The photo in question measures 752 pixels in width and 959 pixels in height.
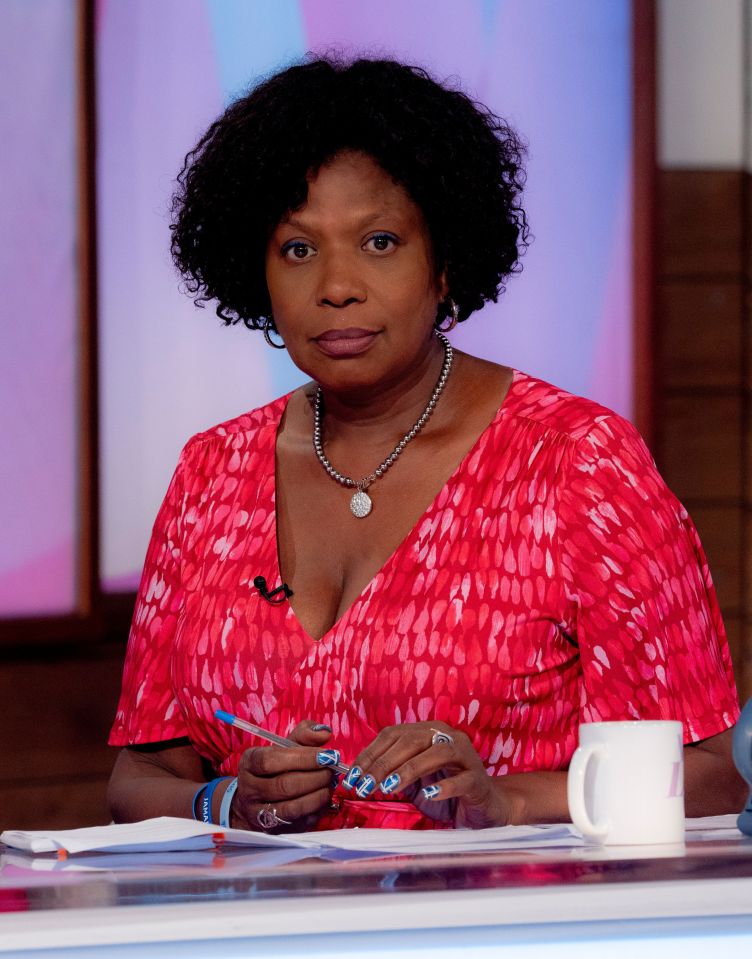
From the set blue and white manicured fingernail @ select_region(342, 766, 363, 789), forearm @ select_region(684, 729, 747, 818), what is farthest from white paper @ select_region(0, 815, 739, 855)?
forearm @ select_region(684, 729, 747, 818)

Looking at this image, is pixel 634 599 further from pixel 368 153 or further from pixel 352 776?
pixel 368 153

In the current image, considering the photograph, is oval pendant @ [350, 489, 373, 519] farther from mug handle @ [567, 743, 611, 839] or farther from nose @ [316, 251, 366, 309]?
mug handle @ [567, 743, 611, 839]

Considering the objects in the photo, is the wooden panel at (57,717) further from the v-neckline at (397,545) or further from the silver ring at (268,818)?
the silver ring at (268,818)

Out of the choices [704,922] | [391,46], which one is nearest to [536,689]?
[704,922]

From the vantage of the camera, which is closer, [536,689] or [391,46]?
[536,689]

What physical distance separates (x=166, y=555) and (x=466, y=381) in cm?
46

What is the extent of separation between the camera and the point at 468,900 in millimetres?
876

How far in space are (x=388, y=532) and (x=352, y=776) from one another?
521mm

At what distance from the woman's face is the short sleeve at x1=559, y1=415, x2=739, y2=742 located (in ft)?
0.87

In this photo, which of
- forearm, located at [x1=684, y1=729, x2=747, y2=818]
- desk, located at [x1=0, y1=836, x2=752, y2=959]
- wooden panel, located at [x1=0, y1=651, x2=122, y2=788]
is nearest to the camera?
desk, located at [x1=0, y1=836, x2=752, y2=959]

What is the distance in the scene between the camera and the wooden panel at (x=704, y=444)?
11.5 ft

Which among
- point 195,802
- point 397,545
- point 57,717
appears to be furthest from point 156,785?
point 57,717

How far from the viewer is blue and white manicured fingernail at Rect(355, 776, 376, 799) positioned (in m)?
1.40

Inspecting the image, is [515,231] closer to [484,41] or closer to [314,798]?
[314,798]
